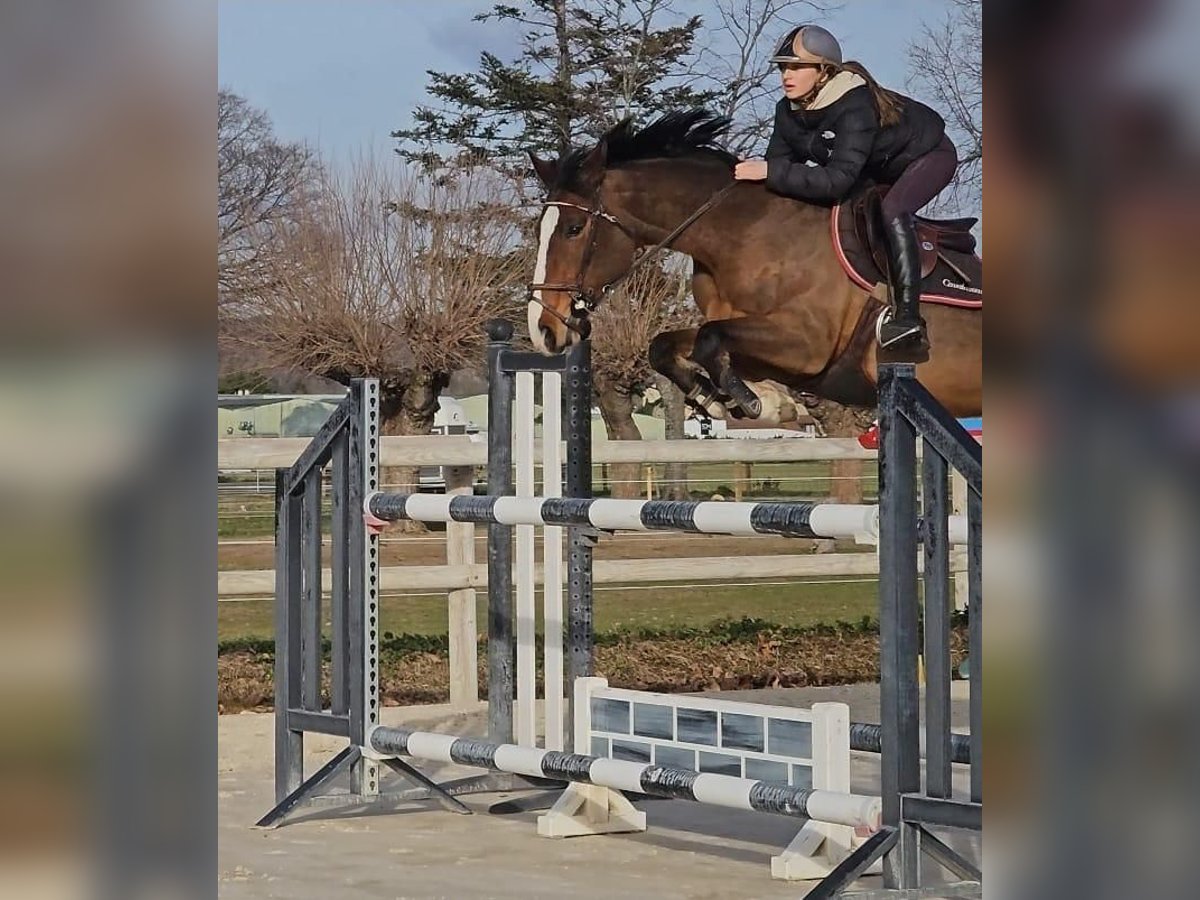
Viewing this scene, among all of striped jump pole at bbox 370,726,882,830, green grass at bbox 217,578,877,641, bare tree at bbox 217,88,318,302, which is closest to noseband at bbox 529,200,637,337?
striped jump pole at bbox 370,726,882,830

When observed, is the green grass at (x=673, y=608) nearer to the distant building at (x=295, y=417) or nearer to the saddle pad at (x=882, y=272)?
the saddle pad at (x=882, y=272)

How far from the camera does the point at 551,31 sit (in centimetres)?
1702

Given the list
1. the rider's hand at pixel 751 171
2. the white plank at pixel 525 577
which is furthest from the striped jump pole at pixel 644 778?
the rider's hand at pixel 751 171

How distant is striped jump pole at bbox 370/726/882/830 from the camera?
3.03 metres

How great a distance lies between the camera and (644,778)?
340cm

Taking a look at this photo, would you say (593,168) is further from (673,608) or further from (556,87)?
(556,87)

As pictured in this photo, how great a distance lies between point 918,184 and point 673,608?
7.09 m

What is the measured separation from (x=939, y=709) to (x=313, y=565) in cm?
176

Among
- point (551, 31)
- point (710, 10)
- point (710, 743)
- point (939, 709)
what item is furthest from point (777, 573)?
point (551, 31)

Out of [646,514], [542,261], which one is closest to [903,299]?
[542,261]

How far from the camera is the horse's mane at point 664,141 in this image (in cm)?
462

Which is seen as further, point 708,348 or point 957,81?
point 957,81
